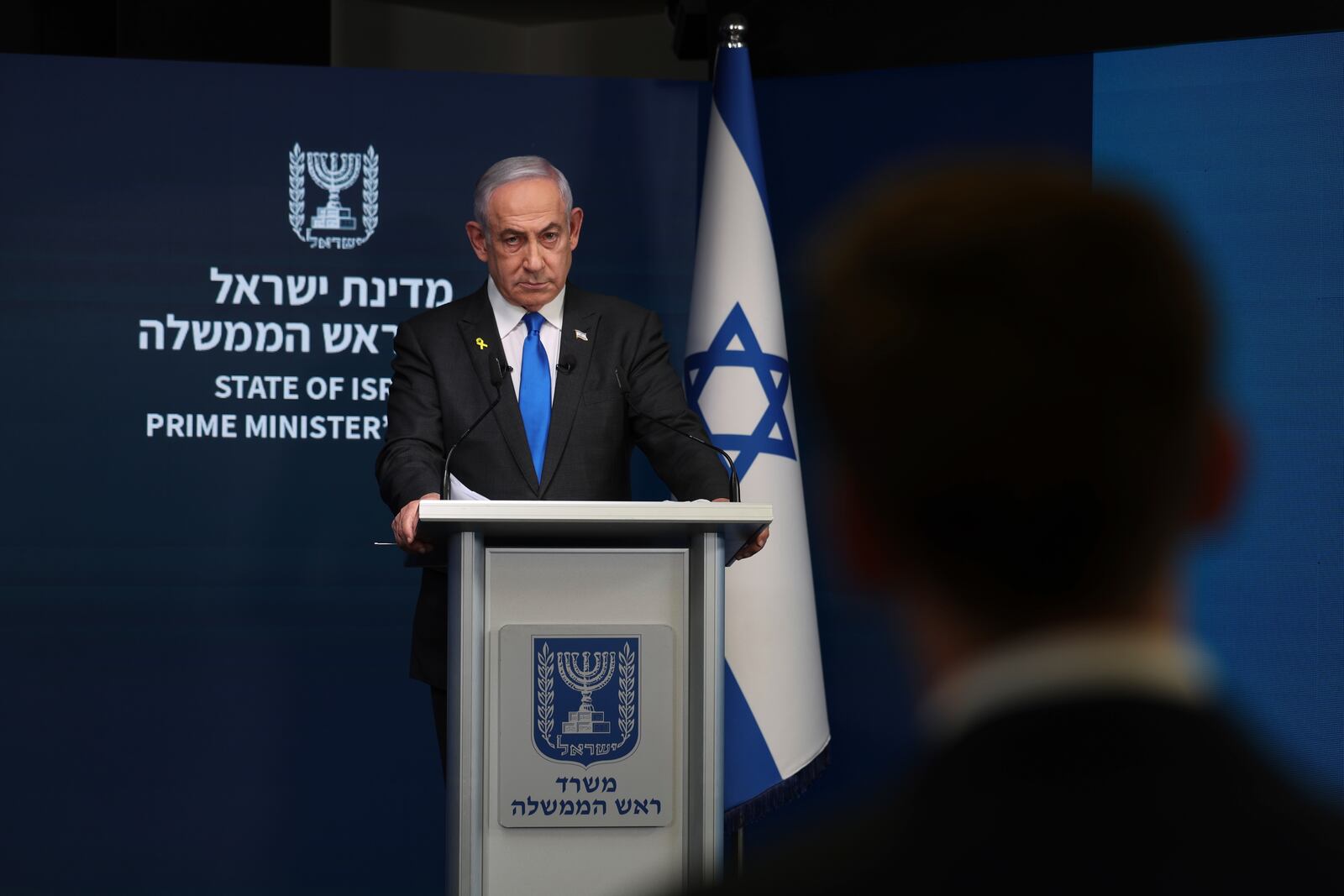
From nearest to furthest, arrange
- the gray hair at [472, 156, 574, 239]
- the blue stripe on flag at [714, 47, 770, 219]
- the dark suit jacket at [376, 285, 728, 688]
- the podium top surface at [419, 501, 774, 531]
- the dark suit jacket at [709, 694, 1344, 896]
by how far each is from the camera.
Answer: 1. the dark suit jacket at [709, 694, 1344, 896]
2. the podium top surface at [419, 501, 774, 531]
3. the dark suit jacket at [376, 285, 728, 688]
4. the gray hair at [472, 156, 574, 239]
5. the blue stripe on flag at [714, 47, 770, 219]

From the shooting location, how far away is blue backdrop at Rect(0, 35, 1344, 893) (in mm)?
4148

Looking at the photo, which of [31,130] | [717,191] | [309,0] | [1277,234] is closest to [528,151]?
[717,191]

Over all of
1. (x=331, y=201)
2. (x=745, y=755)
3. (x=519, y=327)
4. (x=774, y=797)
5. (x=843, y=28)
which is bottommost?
(x=774, y=797)

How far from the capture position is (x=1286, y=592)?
382 cm

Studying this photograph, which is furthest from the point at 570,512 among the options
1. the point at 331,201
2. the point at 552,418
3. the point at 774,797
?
the point at 331,201

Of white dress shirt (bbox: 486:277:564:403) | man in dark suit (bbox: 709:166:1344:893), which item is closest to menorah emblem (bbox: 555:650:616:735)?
white dress shirt (bbox: 486:277:564:403)

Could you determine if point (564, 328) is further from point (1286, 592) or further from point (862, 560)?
point (862, 560)

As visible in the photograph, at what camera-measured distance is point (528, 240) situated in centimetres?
304

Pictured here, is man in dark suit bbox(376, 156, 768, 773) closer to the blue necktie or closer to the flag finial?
the blue necktie

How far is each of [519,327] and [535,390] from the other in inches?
5.9

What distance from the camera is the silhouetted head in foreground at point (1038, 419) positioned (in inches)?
20.1

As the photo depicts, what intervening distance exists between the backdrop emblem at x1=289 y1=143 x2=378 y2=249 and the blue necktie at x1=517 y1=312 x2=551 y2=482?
4.75ft

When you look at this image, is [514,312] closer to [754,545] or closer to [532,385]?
[532,385]

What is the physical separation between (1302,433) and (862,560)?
367 centimetres
